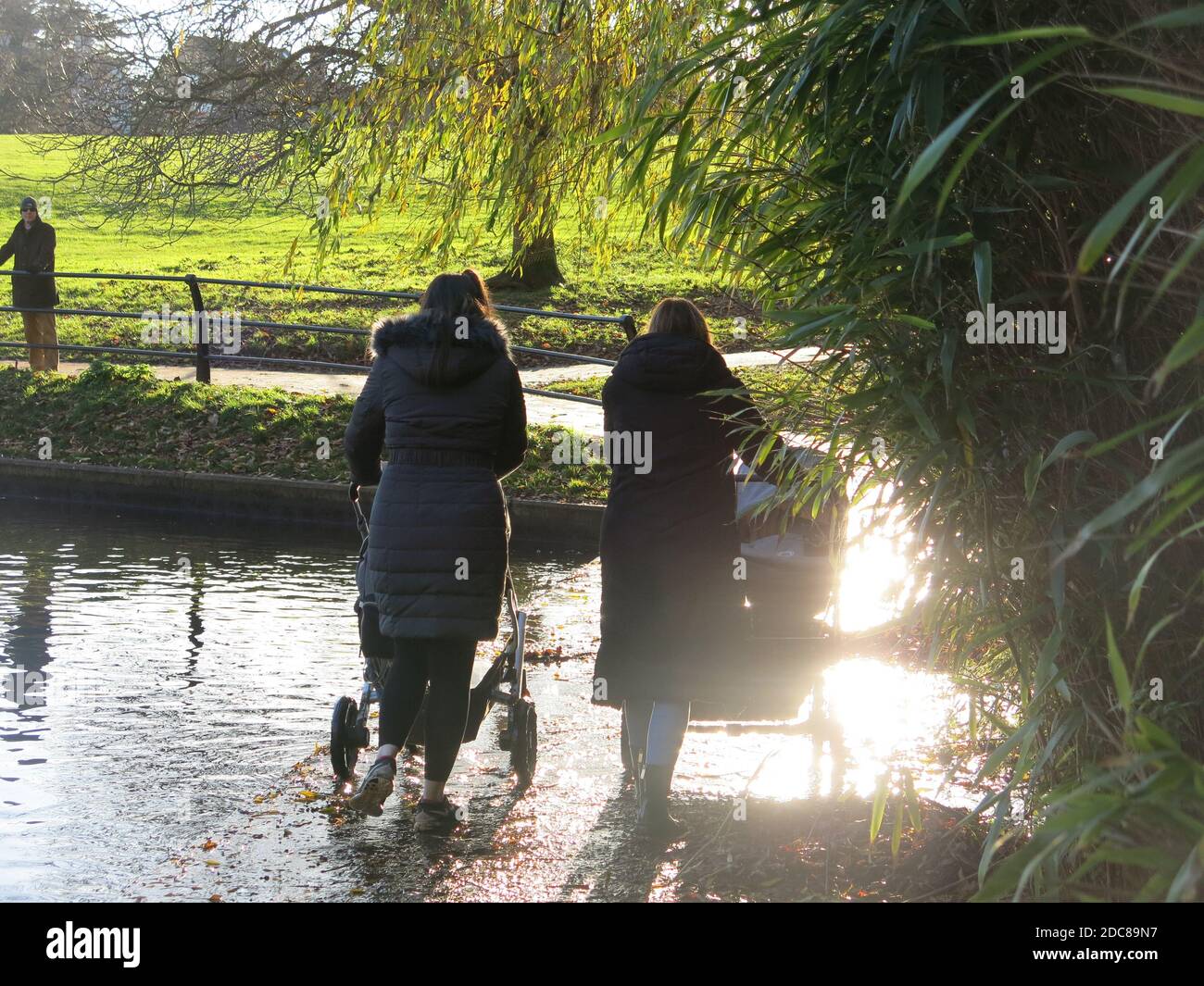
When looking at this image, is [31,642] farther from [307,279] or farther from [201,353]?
[307,279]

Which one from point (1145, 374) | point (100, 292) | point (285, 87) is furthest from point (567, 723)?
point (100, 292)

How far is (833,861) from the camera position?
4.90 meters

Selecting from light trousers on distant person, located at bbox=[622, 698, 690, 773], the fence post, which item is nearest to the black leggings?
light trousers on distant person, located at bbox=[622, 698, 690, 773]

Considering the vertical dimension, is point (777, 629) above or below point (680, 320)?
below

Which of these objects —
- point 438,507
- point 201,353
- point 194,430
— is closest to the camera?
point 438,507

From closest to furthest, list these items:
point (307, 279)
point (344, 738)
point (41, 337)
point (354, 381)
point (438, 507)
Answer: point (438, 507)
point (344, 738)
point (41, 337)
point (354, 381)
point (307, 279)

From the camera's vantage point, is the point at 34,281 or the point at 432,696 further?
the point at 34,281

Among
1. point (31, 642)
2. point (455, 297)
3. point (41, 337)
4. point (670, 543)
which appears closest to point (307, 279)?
point (41, 337)

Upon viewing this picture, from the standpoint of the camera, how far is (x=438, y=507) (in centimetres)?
528

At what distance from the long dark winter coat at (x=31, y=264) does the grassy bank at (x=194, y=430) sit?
1.44m

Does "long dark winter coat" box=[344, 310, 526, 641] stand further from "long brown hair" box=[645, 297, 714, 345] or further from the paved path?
the paved path

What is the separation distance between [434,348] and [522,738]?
168cm

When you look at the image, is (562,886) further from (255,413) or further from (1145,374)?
(255,413)

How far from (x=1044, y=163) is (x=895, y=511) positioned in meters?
0.99
